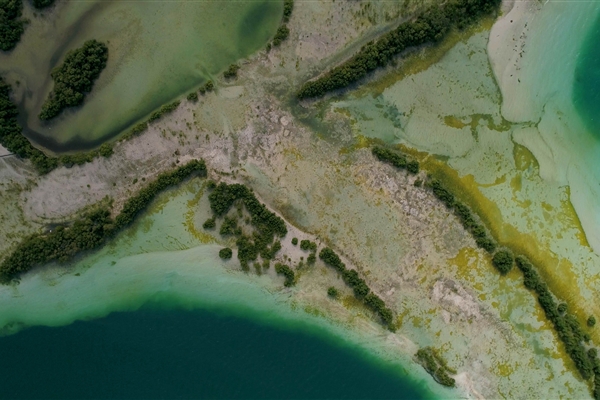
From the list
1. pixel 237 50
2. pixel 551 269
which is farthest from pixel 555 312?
pixel 237 50

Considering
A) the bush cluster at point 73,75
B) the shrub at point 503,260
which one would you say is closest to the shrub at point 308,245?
the shrub at point 503,260

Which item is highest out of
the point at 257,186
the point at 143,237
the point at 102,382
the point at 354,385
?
the point at 257,186

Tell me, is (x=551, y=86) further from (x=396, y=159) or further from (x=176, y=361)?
(x=176, y=361)

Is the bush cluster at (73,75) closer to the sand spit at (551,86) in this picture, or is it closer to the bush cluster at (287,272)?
the bush cluster at (287,272)

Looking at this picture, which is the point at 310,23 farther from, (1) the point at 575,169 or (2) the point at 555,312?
(2) the point at 555,312

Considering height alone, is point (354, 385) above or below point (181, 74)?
below

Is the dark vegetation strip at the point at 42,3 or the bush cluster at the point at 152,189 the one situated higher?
the dark vegetation strip at the point at 42,3

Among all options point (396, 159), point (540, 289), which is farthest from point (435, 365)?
point (396, 159)
